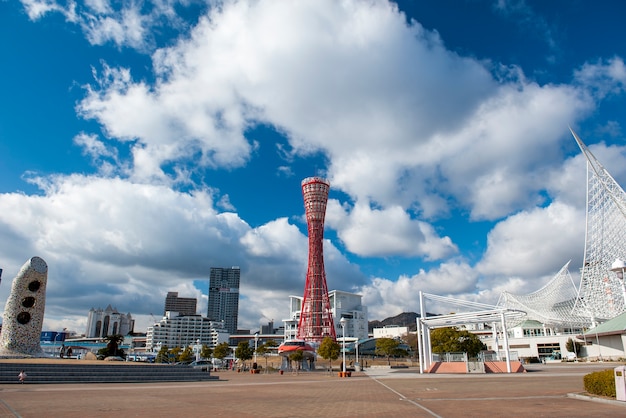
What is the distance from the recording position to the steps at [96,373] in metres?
24.9

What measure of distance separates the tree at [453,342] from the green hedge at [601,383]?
108 feet

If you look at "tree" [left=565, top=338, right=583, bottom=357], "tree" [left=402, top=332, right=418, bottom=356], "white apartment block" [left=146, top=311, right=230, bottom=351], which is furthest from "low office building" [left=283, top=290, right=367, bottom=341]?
"tree" [left=565, top=338, right=583, bottom=357]

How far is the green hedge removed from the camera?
13.0 metres

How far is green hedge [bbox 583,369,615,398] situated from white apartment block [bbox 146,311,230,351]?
455ft

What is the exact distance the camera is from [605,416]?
994 centimetres

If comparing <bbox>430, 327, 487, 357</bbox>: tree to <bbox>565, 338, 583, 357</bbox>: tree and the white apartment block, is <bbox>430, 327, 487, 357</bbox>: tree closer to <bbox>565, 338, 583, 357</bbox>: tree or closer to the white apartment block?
<bbox>565, 338, 583, 357</bbox>: tree

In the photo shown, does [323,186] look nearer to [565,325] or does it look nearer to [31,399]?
[565,325]

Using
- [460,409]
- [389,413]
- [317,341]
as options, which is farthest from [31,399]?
[317,341]

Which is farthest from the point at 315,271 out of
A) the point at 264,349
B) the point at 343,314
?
the point at 343,314

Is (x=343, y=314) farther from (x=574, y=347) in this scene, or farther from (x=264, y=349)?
(x=574, y=347)

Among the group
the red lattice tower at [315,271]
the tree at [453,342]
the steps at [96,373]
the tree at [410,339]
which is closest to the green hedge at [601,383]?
the steps at [96,373]

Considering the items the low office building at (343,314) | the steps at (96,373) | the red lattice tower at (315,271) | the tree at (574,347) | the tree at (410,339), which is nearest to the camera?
the steps at (96,373)

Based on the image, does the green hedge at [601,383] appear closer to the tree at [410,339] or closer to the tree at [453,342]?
the tree at [453,342]

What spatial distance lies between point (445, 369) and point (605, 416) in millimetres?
31591
